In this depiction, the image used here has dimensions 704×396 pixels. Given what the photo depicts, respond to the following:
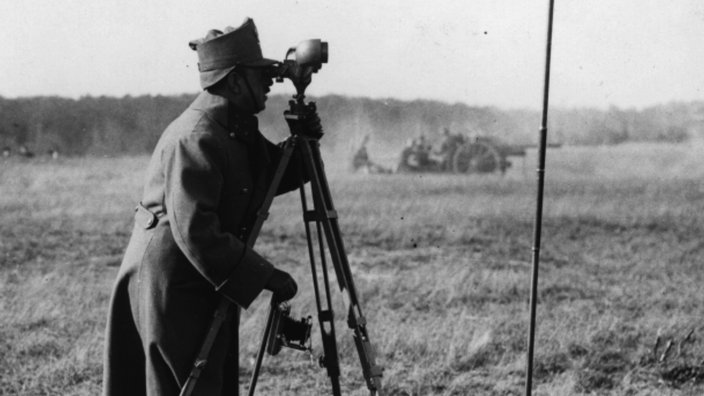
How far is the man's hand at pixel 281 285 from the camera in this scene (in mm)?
3365

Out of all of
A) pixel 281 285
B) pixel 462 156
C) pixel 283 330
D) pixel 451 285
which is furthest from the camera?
pixel 462 156

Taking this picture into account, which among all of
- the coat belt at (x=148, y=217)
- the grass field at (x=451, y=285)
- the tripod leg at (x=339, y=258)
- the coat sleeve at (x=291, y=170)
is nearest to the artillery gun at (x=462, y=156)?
the grass field at (x=451, y=285)

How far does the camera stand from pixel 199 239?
10.3 ft

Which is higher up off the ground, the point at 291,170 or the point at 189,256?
the point at 291,170

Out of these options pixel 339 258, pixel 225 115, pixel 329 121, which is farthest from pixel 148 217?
pixel 329 121

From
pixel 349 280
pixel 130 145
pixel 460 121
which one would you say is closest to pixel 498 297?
pixel 349 280

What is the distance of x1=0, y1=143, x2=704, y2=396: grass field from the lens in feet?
18.0

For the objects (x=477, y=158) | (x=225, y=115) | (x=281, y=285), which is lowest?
(x=477, y=158)

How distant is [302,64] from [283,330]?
115cm

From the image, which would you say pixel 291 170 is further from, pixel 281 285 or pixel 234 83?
pixel 281 285

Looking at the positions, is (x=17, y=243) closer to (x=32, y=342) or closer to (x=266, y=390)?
(x=32, y=342)

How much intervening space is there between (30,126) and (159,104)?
13.1 ft

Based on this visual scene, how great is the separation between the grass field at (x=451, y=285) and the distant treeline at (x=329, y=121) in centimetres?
211

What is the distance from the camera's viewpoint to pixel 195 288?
342 cm
